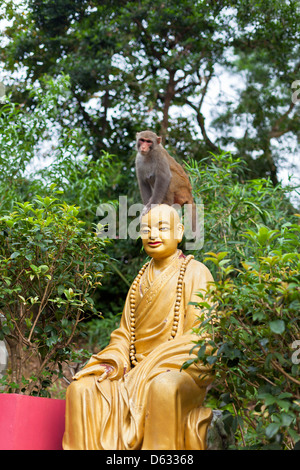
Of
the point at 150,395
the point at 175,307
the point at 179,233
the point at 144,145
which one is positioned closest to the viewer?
the point at 150,395

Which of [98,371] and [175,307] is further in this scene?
[175,307]

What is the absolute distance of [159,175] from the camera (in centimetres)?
571

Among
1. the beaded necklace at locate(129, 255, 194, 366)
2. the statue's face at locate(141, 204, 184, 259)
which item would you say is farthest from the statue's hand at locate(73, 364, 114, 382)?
the statue's face at locate(141, 204, 184, 259)

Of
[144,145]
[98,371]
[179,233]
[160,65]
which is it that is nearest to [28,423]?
[98,371]

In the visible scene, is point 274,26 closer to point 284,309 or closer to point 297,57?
point 297,57

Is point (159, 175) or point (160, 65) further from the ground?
point (160, 65)

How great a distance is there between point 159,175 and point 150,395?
9.43 feet

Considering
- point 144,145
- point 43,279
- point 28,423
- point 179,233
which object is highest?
point 144,145

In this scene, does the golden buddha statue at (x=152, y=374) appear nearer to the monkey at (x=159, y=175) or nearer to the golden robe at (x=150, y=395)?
the golden robe at (x=150, y=395)

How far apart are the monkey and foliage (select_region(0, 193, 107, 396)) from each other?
135 centimetres

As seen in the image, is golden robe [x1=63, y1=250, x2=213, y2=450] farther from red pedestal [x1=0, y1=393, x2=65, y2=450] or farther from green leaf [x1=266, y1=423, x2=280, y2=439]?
green leaf [x1=266, y1=423, x2=280, y2=439]

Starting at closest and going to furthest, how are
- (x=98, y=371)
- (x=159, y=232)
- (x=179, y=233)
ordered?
(x=98, y=371)
(x=159, y=232)
(x=179, y=233)

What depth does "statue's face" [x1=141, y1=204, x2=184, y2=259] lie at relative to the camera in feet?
13.5

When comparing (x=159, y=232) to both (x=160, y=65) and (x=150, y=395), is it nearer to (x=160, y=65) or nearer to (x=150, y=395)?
(x=150, y=395)
